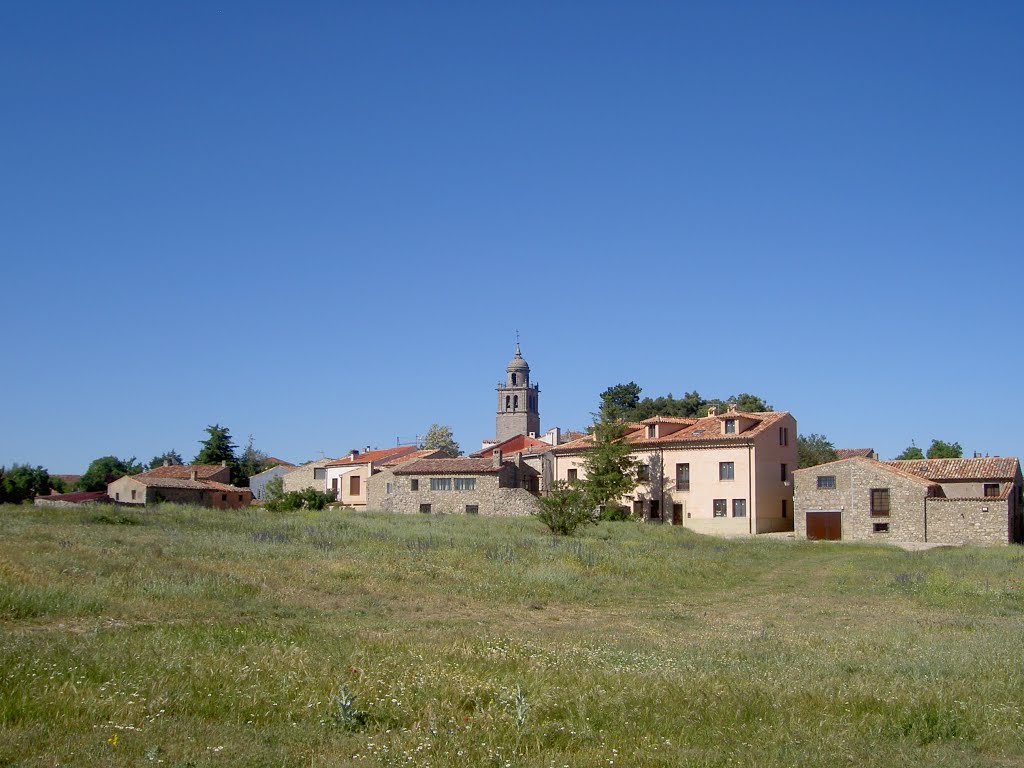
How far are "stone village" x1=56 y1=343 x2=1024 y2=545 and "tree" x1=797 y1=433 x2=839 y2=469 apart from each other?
12.0 metres

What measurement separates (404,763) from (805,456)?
7221 centimetres

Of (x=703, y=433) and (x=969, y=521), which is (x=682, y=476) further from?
(x=969, y=521)

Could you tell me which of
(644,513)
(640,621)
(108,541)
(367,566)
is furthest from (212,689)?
(644,513)

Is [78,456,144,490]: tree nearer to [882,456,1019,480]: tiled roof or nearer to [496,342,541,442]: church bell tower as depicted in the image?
[496,342,541,442]: church bell tower

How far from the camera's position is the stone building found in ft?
208

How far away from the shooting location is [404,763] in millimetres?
7680

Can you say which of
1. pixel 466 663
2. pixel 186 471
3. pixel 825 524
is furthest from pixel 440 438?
pixel 466 663

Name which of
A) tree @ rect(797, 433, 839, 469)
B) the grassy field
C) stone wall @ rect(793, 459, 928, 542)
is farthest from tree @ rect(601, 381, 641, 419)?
→ the grassy field

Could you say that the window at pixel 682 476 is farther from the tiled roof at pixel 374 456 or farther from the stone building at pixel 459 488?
the tiled roof at pixel 374 456

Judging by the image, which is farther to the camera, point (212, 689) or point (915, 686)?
point (915, 686)

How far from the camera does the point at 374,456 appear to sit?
83.2m

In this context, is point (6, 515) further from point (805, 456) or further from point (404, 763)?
point (805, 456)

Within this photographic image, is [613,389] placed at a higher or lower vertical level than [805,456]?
higher

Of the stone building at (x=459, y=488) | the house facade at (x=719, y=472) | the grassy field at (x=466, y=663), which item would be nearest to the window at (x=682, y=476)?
the house facade at (x=719, y=472)
